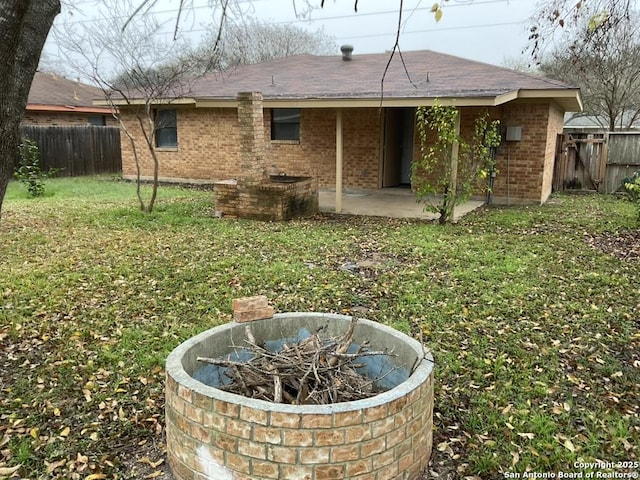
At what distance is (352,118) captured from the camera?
13.2 meters

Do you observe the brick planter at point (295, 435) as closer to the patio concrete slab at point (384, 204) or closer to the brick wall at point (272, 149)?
the patio concrete slab at point (384, 204)

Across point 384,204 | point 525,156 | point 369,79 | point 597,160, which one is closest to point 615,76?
point 597,160

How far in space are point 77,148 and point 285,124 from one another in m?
8.34

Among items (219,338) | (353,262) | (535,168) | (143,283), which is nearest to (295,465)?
(219,338)

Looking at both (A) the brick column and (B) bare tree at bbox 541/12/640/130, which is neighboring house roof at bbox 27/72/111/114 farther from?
(B) bare tree at bbox 541/12/640/130

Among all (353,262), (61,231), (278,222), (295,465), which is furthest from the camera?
(278,222)

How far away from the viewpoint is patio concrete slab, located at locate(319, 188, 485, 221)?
1032 centimetres

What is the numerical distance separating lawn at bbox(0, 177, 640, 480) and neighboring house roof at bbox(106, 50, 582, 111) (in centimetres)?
233

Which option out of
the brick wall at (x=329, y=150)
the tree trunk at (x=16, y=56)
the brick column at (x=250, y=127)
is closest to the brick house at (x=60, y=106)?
the brick wall at (x=329, y=150)

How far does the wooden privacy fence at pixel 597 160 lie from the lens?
1400 cm

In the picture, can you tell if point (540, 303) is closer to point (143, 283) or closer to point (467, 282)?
point (467, 282)

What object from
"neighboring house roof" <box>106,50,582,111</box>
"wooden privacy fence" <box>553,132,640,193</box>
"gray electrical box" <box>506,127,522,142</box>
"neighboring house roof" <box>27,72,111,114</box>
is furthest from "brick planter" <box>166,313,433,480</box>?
"neighboring house roof" <box>27,72,111,114</box>

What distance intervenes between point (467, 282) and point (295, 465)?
3.95 meters

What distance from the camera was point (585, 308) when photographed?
16.4 ft
